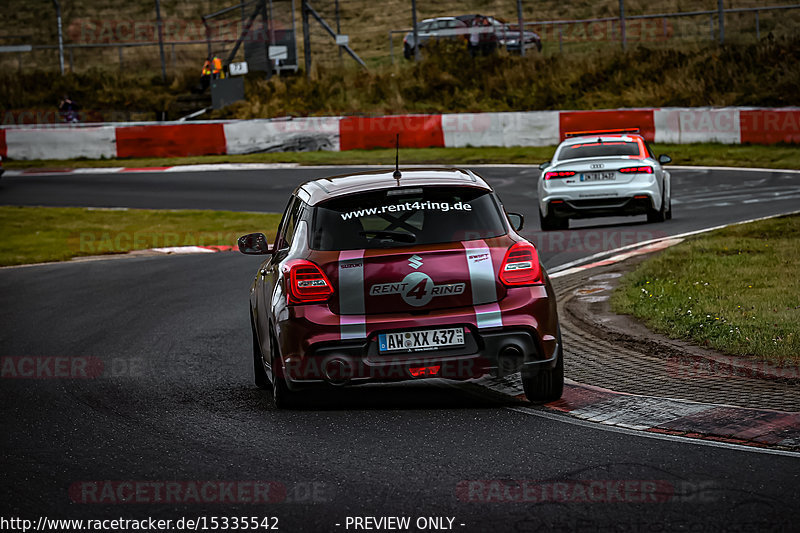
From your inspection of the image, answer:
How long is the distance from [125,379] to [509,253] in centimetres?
352

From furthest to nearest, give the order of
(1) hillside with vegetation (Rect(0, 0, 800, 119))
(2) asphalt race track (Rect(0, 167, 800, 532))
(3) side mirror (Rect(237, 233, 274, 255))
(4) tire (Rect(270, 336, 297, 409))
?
1. (1) hillside with vegetation (Rect(0, 0, 800, 119))
2. (3) side mirror (Rect(237, 233, 274, 255))
3. (4) tire (Rect(270, 336, 297, 409))
4. (2) asphalt race track (Rect(0, 167, 800, 532))

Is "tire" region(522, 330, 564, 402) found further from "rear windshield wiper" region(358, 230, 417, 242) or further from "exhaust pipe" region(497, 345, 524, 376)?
"rear windshield wiper" region(358, 230, 417, 242)

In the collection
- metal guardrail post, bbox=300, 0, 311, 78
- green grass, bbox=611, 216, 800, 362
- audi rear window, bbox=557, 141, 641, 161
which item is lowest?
green grass, bbox=611, 216, 800, 362

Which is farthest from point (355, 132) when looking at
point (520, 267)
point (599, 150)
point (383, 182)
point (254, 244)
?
point (520, 267)

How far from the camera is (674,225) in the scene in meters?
18.5

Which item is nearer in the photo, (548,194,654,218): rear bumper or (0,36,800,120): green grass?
(548,194,654,218): rear bumper

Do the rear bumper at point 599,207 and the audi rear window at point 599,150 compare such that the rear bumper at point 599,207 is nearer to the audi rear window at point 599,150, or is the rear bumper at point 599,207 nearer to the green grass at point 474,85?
the audi rear window at point 599,150

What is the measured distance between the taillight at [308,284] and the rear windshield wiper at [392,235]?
400 mm

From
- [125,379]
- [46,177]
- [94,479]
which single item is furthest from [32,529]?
[46,177]

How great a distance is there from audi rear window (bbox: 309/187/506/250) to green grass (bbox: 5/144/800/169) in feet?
67.2

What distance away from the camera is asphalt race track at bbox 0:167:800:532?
544cm

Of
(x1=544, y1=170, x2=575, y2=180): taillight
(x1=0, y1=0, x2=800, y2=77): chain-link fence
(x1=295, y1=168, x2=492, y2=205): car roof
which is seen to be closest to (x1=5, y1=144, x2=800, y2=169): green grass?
(x1=0, y1=0, x2=800, y2=77): chain-link fence

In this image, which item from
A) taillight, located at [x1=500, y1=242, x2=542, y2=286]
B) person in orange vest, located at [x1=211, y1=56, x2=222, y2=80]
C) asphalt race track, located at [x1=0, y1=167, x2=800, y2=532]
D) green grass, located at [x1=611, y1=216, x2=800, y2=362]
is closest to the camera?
asphalt race track, located at [x1=0, y1=167, x2=800, y2=532]

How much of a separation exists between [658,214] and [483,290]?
38.8 ft
